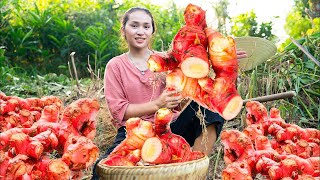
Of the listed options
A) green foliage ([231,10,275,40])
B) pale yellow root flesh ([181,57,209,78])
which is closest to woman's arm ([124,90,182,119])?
pale yellow root flesh ([181,57,209,78])

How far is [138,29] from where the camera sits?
1.79 m

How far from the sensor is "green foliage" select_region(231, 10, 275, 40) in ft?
16.7

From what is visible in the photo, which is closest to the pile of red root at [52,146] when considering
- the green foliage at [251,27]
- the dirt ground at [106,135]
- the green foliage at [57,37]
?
the dirt ground at [106,135]

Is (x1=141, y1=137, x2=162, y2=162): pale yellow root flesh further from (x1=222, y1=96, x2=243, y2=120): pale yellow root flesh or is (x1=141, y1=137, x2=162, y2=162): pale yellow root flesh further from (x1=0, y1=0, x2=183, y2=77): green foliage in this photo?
(x1=0, y1=0, x2=183, y2=77): green foliage

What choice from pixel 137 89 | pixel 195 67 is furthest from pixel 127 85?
pixel 195 67

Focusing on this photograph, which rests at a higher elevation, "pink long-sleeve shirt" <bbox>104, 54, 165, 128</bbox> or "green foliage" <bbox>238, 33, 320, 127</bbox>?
"pink long-sleeve shirt" <bbox>104, 54, 165, 128</bbox>

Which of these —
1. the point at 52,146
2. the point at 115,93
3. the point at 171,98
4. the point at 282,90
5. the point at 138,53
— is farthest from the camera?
the point at 282,90

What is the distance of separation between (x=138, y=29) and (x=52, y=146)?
2.42 ft

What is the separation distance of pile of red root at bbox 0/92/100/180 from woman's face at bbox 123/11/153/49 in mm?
583

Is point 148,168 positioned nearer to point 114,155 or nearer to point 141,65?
point 114,155

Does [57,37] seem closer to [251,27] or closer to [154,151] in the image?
[251,27]

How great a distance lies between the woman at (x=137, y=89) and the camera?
170cm

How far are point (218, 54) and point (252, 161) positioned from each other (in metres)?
0.29

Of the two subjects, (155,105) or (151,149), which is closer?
(151,149)
